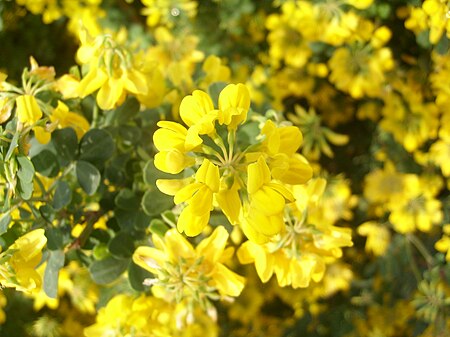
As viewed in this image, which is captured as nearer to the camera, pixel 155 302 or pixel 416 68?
pixel 155 302

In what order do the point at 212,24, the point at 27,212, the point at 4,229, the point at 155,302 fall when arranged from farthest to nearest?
the point at 212,24
the point at 155,302
the point at 27,212
the point at 4,229

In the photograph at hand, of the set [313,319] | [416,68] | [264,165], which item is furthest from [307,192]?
[313,319]

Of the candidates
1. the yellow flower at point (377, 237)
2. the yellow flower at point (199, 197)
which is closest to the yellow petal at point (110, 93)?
the yellow flower at point (199, 197)

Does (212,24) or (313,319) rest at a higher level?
(212,24)

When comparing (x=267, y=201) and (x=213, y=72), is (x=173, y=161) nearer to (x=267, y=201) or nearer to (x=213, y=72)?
(x=267, y=201)

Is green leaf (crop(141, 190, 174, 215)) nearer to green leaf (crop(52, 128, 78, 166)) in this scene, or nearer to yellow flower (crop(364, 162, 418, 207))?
green leaf (crop(52, 128, 78, 166))

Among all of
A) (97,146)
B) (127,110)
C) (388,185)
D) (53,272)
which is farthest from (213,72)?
(388,185)

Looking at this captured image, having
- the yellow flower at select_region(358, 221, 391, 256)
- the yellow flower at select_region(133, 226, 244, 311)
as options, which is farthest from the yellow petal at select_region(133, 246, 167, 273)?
the yellow flower at select_region(358, 221, 391, 256)

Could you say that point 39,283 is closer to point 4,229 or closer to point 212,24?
point 4,229
